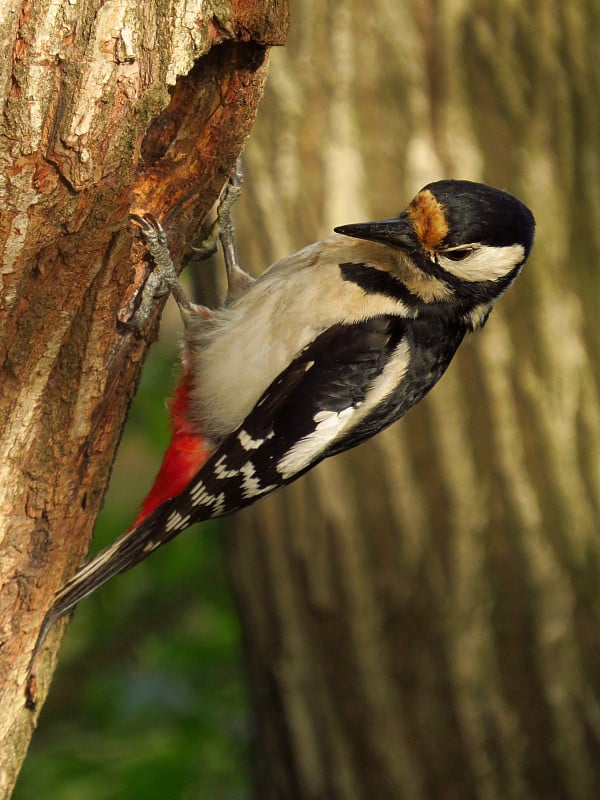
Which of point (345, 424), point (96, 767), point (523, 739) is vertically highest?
point (345, 424)

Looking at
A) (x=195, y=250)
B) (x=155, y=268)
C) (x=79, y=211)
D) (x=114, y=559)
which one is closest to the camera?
(x=79, y=211)

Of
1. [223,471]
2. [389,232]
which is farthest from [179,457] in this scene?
[389,232]

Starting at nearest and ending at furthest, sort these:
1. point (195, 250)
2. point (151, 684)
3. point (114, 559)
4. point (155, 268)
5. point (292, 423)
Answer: point (155, 268), point (114, 559), point (292, 423), point (195, 250), point (151, 684)

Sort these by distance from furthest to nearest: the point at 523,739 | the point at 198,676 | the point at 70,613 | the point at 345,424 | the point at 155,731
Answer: the point at 198,676
the point at 155,731
the point at 523,739
the point at 345,424
the point at 70,613

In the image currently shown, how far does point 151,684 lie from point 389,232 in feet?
7.33

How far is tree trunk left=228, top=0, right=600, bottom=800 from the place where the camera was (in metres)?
3.26

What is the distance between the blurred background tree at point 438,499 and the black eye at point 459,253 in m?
0.65

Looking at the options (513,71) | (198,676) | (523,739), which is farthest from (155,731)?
(513,71)

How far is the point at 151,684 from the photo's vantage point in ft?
13.1

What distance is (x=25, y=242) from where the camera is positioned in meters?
1.81

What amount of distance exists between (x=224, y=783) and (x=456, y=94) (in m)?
2.69

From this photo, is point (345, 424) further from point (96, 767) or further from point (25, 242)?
point (96, 767)

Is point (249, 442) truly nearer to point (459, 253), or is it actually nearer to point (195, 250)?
point (195, 250)

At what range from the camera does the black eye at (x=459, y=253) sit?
105 inches
